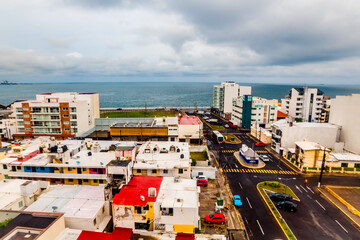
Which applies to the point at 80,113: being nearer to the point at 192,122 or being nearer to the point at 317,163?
the point at 192,122

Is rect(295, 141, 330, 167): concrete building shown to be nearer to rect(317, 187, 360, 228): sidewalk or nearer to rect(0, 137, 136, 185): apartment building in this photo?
rect(317, 187, 360, 228): sidewalk

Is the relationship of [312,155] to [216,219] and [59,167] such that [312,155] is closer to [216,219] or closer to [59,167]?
[216,219]

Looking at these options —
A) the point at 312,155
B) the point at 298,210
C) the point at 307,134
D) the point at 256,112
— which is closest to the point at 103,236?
the point at 298,210

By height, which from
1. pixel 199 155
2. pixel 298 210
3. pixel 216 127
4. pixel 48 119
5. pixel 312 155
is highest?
pixel 48 119

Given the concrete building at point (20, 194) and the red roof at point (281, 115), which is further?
the red roof at point (281, 115)

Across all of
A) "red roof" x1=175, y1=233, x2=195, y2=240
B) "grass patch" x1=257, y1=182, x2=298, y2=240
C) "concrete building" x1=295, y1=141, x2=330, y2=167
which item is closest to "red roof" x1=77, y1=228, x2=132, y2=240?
"red roof" x1=175, y1=233, x2=195, y2=240

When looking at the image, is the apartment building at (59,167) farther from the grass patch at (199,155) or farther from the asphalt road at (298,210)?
the grass patch at (199,155)

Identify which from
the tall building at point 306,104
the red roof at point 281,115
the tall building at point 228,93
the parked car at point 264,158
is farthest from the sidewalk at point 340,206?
the tall building at point 228,93
